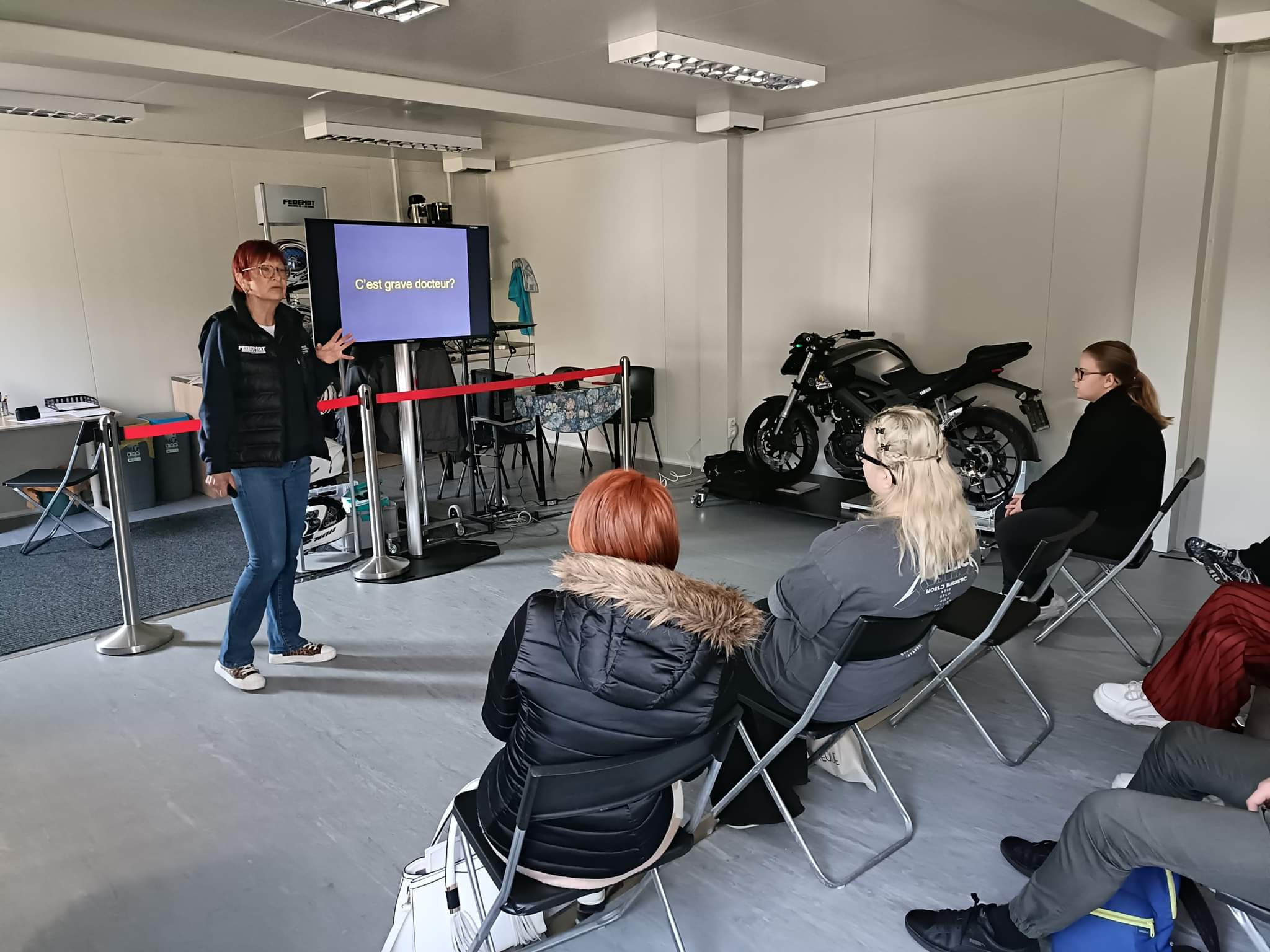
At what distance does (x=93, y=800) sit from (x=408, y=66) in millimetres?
3619

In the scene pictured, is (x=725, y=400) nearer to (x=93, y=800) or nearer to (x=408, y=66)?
(x=408, y=66)

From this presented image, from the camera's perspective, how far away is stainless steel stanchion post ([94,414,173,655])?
370 cm

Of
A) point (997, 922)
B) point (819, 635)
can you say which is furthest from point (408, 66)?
point (997, 922)

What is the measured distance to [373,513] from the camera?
4613 mm

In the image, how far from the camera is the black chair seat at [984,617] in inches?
110

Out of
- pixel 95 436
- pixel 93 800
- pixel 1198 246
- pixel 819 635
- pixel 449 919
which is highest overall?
pixel 1198 246

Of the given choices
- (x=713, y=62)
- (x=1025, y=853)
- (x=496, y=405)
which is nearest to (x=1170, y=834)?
(x=1025, y=853)

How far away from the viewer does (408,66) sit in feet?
15.1

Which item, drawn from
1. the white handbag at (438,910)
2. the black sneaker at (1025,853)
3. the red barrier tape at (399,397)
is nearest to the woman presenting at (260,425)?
the red barrier tape at (399,397)

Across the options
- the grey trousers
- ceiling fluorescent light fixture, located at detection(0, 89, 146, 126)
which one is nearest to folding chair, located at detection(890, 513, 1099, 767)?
the grey trousers

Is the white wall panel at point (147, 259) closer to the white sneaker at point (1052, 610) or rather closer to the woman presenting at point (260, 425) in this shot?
the woman presenting at point (260, 425)

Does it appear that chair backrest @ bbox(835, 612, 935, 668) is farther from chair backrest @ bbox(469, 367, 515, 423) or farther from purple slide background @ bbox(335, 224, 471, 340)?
chair backrest @ bbox(469, 367, 515, 423)

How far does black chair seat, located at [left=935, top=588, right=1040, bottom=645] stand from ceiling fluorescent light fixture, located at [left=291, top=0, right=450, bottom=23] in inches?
115

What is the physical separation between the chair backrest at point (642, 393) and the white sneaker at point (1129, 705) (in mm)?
4542
